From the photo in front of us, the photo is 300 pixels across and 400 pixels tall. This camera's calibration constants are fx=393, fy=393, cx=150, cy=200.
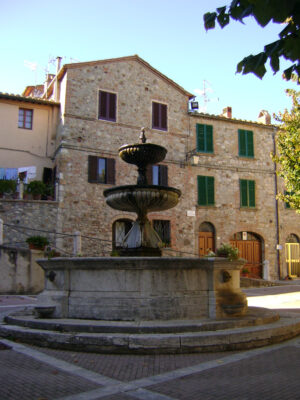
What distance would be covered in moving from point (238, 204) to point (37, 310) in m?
17.0

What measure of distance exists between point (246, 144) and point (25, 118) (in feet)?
40.5

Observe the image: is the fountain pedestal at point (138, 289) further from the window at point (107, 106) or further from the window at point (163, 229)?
the window at point (107, 106)

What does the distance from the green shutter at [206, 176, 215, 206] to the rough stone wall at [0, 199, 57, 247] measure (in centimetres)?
839

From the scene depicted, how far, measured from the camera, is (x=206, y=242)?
21219mm

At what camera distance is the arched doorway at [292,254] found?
22906 mm

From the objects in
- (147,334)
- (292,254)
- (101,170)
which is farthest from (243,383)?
(292,254)

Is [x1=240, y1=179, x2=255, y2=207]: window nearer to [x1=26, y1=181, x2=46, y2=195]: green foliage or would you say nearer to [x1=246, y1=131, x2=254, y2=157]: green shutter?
[x1=246, y1=131, x2=254, y2=157]: green shutter

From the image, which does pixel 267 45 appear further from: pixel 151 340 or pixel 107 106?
pixel 107 106

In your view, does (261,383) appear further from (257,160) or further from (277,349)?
(257,160)

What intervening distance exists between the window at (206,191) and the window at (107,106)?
5830 mm

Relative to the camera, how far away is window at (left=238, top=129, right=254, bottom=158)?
22.9 m

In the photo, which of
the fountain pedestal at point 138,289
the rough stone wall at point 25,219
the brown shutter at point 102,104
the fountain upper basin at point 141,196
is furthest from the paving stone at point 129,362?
the brown shutter at point 102,104

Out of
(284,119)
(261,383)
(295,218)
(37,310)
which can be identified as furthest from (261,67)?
(295,218)

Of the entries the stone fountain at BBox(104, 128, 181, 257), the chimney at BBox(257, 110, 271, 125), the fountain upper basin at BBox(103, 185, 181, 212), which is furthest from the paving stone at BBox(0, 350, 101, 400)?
the chimney at BBox(257, 110, 271, 125)
